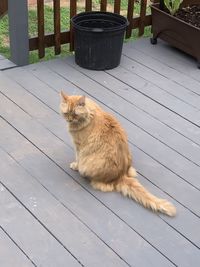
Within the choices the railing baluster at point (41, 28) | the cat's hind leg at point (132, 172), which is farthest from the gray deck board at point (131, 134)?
the railing baluster at point (41, 28)

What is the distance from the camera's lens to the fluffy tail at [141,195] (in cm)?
279

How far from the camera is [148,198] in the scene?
2.80m

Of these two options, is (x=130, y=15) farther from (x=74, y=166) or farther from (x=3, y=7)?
(x=74, y=166)

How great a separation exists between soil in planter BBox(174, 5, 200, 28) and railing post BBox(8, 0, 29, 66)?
4.62ft

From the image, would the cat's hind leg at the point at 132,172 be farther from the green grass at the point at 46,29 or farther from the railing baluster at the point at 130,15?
the railing baluster at the point at 130,15

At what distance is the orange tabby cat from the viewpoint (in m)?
2.82

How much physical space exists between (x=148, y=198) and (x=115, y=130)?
432 millimetres

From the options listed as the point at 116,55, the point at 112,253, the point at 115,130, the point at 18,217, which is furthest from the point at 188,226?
the point at 116,55

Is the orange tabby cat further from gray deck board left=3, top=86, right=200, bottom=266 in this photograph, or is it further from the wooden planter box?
the wooden planter box

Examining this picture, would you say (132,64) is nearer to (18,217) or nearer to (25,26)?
(25,26)

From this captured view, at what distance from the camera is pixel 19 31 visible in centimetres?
422

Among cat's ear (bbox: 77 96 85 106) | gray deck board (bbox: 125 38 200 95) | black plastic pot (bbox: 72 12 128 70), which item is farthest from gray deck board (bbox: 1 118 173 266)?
gray deck board (bbox: 125 38 200 95)

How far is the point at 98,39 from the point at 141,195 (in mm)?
1779

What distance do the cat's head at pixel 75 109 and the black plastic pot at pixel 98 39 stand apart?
57.8 inches
